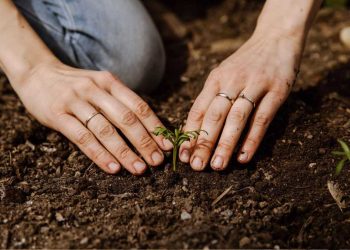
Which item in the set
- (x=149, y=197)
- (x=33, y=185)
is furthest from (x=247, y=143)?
(x=33, y=185)

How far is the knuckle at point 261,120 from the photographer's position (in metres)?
2.09

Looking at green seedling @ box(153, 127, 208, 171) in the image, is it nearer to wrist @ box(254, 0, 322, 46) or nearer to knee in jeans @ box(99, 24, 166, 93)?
wrist @ box(254, 0, 322, 46)

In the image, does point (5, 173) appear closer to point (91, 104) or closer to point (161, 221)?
point (91, 104)

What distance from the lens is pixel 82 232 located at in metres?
1.79

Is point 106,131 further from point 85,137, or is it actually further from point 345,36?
point 345,36

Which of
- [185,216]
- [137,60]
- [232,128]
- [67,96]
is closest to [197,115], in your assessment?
[232,128]

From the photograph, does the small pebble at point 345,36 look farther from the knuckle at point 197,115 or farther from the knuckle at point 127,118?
the knuckle at point 127,118

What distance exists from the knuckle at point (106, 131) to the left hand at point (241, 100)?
0.33 meters

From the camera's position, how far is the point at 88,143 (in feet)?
6.83

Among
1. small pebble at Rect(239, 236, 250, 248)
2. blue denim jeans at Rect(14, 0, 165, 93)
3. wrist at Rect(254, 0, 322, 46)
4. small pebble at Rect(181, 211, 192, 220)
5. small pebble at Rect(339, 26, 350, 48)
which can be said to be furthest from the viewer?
small pebble at Rect(339, 26, 350, 48)

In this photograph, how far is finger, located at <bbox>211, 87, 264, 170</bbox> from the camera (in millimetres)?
1975

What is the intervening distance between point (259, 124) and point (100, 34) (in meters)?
1.26

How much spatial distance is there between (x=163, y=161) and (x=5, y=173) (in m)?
0.75

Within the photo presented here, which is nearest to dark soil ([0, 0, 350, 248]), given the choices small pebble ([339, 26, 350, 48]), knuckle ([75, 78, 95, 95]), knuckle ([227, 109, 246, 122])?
knuckle ([227, 109, 246, 122])
